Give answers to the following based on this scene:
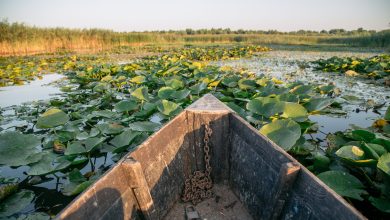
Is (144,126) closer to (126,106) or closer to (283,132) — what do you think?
(126,106)

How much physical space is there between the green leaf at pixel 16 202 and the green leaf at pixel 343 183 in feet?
6.28

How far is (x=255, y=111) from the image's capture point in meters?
2.20

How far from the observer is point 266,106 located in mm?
2168

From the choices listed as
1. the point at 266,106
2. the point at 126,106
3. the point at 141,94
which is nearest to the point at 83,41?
the point at 141,94

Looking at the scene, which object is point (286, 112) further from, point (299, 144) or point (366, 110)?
point (366, 110)

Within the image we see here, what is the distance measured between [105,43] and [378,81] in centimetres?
1809

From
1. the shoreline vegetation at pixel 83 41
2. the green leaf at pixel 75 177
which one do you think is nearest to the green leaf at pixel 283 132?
the green leaf at pixel 75 177

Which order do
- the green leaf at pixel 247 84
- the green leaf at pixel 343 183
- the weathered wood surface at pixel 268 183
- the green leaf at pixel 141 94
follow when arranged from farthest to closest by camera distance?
1. the green leaf at pixel 247 84
2. the green leaf at pixel 141 94
3. the green leaf at pixel 343 183
4. the weathered wood surface at pixel 268 183

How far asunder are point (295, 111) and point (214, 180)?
0.96m

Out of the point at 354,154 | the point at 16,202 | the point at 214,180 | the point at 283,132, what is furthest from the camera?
the point at 214,180

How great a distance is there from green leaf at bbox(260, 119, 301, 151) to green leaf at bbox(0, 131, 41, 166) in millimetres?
1751

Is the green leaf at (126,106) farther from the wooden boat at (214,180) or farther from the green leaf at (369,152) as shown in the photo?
the green leaf at (369,152)

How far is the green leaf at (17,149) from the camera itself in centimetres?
164

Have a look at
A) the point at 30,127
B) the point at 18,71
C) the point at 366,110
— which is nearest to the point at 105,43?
the point at 18,71
